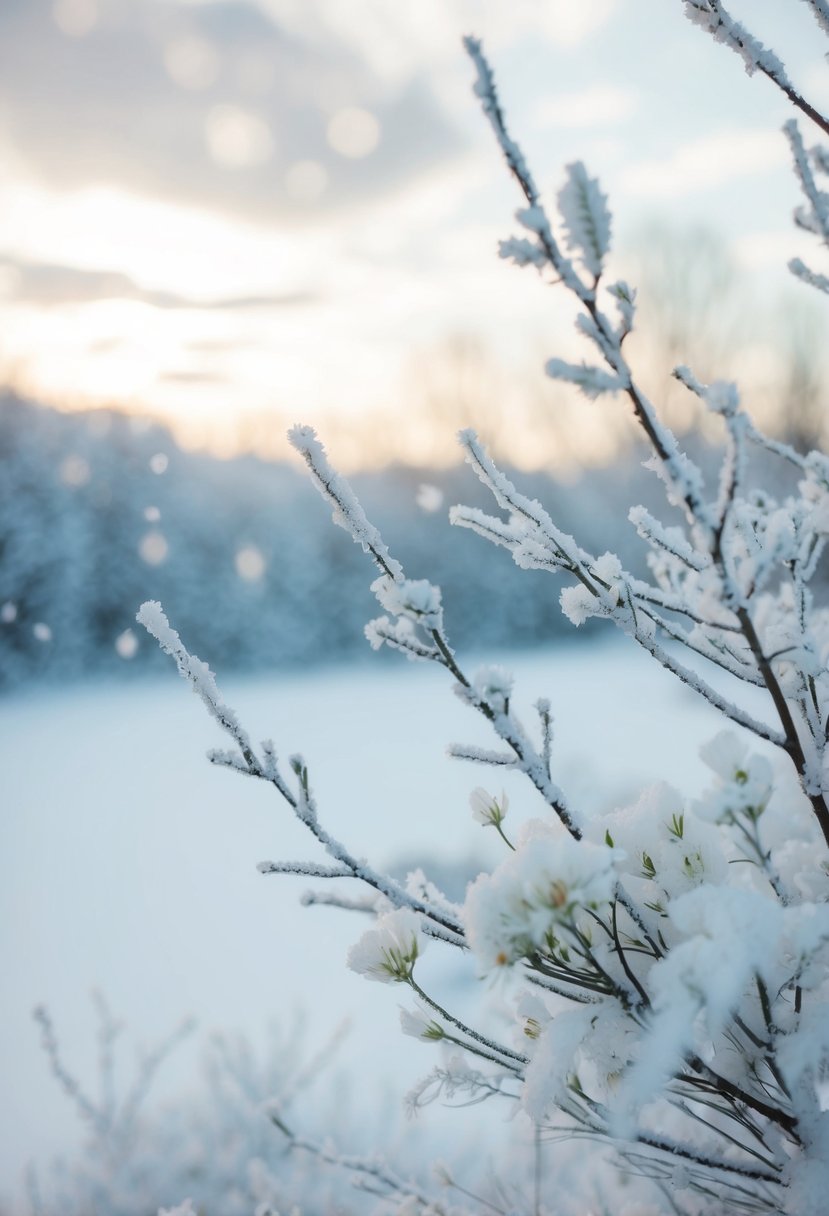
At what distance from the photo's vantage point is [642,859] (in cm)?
85

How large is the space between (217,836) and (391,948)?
18.4 ft

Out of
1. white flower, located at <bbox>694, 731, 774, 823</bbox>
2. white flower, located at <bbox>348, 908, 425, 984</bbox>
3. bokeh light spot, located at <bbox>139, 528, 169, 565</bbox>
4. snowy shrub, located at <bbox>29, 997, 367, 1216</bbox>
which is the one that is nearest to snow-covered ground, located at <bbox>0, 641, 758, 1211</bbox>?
snowy shrub, located at <bbox>29, 997, 367, 1216</bbox>

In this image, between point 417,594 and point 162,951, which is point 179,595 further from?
point 417,594

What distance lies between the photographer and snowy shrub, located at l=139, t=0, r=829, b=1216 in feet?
1.93

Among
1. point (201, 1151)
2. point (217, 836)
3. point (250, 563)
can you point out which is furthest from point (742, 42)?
point (250, 563)

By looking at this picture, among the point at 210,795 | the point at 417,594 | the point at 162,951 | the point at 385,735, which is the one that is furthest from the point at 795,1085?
the point at 385,735

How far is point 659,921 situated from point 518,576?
38.0 ft

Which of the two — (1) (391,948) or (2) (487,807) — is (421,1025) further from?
(2) (487,807)

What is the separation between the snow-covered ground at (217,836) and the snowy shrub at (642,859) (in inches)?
92.7

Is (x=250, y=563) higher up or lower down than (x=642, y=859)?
higher up

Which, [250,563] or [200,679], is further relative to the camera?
[250,563]

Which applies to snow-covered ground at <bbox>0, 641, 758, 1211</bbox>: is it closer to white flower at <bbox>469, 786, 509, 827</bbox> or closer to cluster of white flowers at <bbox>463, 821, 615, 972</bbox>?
white flower at <bbox>469, 786, 509, 827</bbox>

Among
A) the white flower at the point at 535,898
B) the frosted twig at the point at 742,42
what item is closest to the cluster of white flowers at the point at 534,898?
the white flower at the point at 535,898

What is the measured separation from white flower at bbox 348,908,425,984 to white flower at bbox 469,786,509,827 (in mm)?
141
